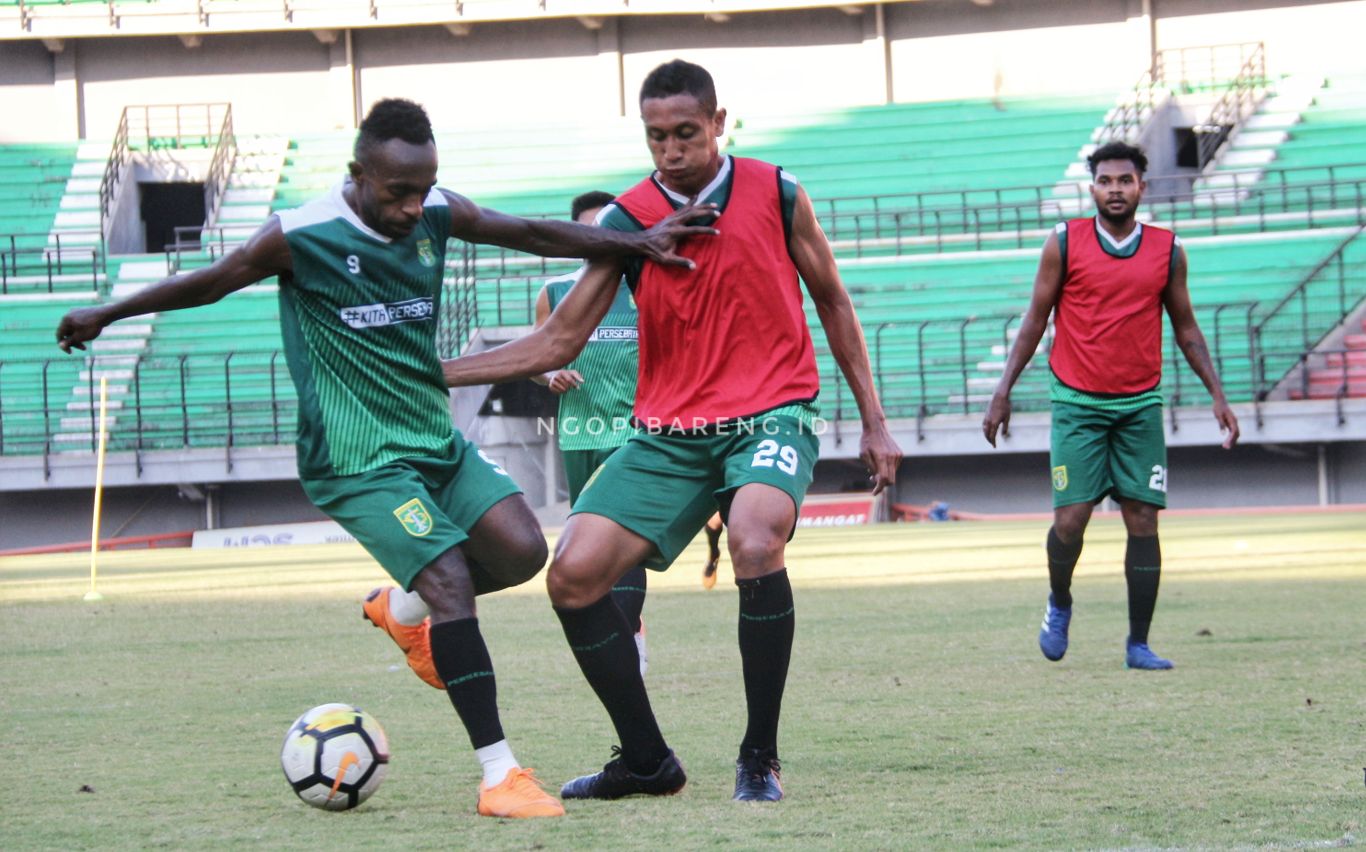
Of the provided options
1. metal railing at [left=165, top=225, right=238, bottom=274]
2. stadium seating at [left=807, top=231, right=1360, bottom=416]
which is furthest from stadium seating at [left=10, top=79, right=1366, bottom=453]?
metal railing at [left=165, top=225, right=238, bottom=274]

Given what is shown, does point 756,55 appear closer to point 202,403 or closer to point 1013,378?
point 202,403

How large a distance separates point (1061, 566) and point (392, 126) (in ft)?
14.5

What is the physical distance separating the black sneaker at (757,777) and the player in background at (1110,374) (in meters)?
3.42

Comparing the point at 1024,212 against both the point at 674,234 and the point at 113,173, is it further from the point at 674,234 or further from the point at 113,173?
the point at 674,234

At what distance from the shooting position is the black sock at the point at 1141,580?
25.9 ft

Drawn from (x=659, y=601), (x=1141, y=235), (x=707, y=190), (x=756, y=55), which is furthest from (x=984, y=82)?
(x=707, y=190)

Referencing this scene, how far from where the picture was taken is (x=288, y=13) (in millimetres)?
35250

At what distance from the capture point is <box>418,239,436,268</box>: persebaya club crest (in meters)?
5.29

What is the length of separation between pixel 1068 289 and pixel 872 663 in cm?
202

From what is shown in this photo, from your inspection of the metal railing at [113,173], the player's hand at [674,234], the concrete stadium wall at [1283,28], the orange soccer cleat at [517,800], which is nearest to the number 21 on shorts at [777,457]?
the player's hand at [674,234]

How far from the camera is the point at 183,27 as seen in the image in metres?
35.2

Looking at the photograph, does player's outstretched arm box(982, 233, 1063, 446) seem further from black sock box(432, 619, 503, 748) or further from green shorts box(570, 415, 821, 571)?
black sock box(432, 619, 503, 748)

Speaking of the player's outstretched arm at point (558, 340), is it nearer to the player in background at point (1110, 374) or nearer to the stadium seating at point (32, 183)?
the player in background at point (1110, 374)

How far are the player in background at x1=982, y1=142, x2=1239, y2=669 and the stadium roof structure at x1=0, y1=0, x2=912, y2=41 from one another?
27468 mm
